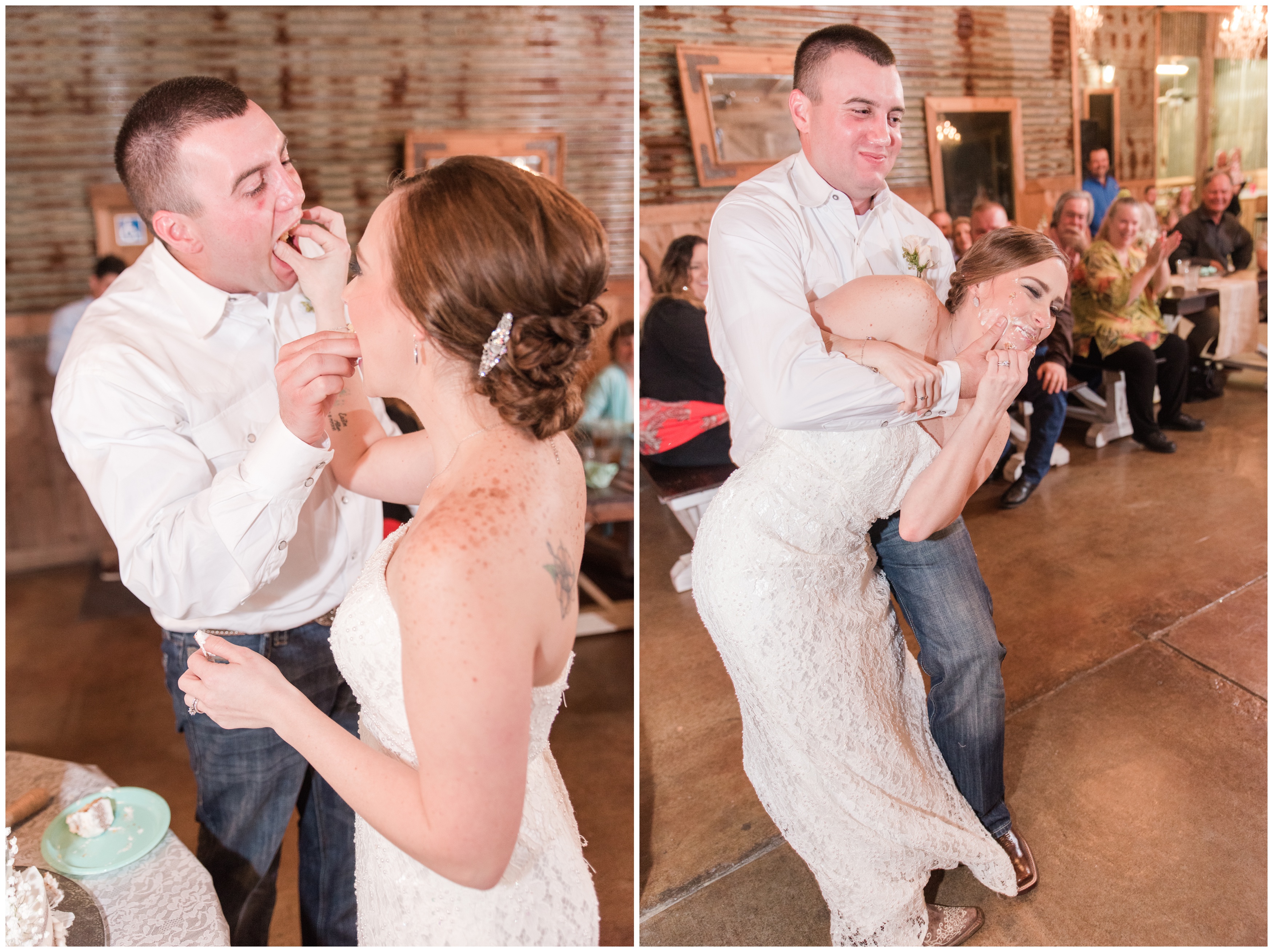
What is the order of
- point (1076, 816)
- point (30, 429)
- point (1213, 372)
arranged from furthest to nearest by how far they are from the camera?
point (30, 429)
point (1213, 372)
point (1076, 816)

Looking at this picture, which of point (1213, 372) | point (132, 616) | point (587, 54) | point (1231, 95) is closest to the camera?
point (1231, 95)

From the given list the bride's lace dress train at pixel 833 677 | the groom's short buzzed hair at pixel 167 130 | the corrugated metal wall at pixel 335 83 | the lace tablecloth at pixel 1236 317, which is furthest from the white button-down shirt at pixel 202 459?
the corrugated metal wall at pixel 335 83

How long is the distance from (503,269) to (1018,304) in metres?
1.04

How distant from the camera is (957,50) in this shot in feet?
5.96

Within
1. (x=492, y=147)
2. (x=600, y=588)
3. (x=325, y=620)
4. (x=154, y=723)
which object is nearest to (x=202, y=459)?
(x=325, y=620)

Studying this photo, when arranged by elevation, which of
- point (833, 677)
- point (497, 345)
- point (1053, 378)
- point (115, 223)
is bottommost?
point (833, 677)

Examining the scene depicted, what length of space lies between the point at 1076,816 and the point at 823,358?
112 centimetres

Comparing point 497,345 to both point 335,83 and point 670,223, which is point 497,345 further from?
point 335,83

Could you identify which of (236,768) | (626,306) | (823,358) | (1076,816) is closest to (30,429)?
(626,306)

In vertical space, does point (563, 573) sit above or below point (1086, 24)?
below

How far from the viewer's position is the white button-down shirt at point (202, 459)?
4.64 feet

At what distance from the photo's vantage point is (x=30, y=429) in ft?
16.2

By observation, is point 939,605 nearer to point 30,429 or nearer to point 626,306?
point 626,306

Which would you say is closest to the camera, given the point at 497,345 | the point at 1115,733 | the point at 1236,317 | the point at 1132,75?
the point at 497,345
